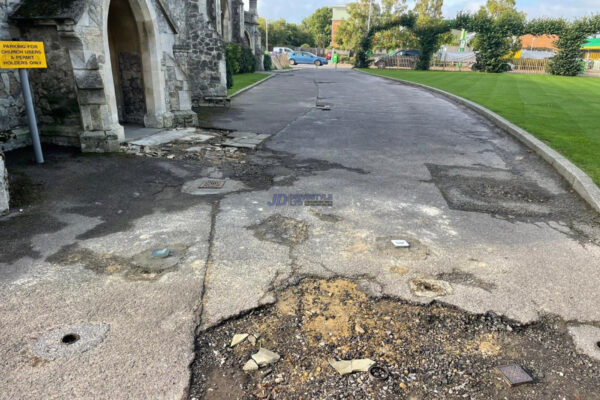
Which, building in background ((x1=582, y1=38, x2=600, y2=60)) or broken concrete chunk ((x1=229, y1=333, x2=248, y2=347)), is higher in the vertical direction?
building in background ((x1=582, y1=38, x2=600, y2=60))

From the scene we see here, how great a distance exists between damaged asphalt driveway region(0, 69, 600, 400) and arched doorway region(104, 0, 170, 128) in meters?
3.44

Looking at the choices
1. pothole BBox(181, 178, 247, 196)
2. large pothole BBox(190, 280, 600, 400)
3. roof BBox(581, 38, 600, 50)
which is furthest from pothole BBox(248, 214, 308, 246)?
roof BBox(581, 38, 600, 50)

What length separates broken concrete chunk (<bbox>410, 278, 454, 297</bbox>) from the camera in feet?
12.1

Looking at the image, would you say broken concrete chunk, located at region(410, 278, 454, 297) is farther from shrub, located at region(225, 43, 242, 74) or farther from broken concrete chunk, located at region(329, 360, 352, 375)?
shrub, located at region(225, 43, 242, 74)

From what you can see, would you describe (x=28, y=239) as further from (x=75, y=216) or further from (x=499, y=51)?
(x=499, y=51)

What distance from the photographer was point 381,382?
8.74 ft

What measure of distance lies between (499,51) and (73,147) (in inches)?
1519

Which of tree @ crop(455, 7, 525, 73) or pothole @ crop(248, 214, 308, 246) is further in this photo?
tree @ crop(455, 7, 525, 73)

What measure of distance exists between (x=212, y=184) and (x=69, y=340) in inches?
153

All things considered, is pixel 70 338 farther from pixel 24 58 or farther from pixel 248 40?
pixel 248 40

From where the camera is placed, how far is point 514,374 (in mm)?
2750

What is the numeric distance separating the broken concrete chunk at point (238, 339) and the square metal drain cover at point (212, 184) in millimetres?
3731

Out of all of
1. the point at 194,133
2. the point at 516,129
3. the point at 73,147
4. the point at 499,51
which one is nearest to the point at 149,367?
the point at 73,147

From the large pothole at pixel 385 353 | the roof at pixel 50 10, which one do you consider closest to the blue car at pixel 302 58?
the roof at pixel 50 10
